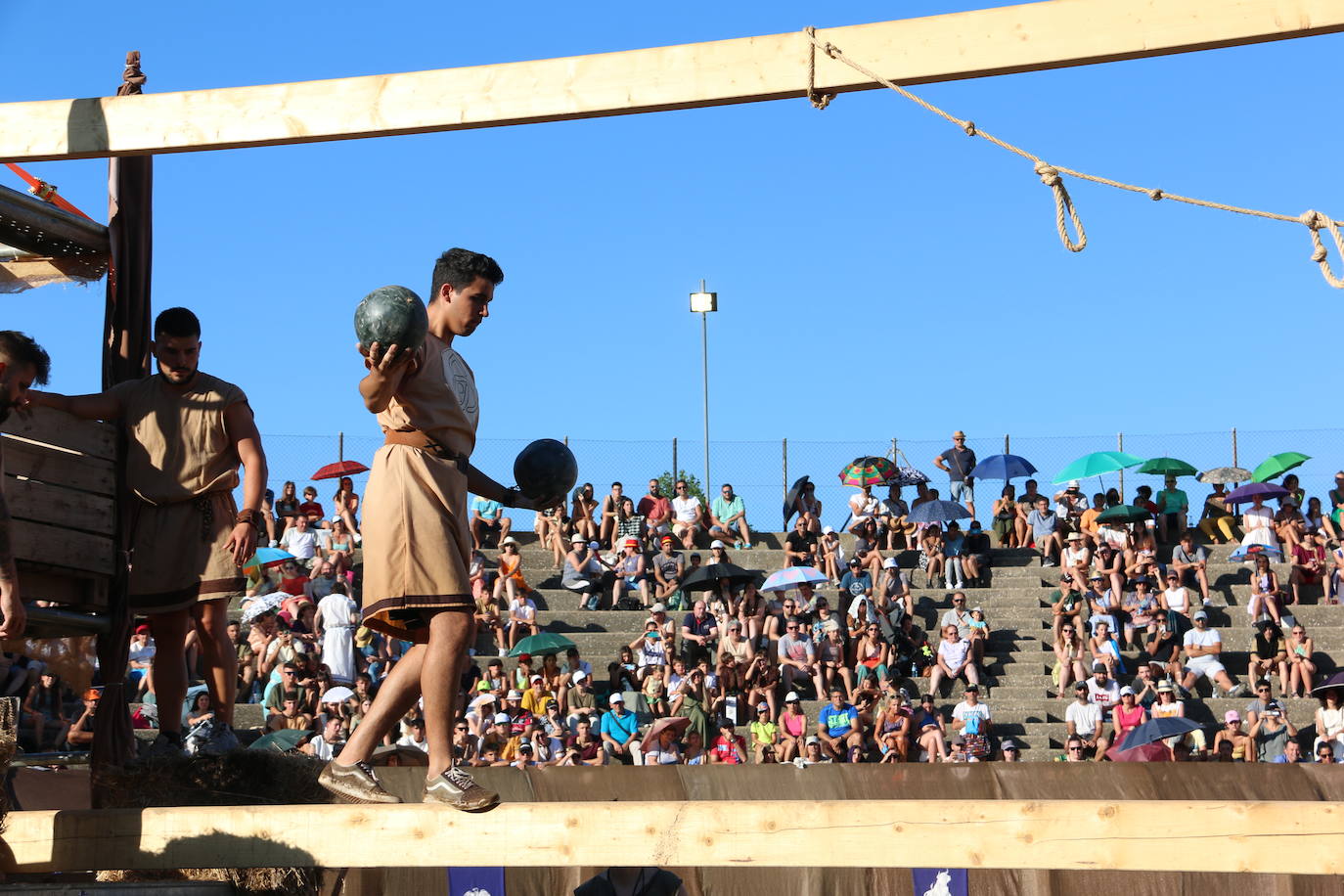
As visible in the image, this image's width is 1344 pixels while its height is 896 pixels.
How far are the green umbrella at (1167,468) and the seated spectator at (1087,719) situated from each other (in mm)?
7185

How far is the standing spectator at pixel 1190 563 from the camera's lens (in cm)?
1875

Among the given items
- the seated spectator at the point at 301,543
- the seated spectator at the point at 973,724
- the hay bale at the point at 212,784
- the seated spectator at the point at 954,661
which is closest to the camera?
the hay bale at the point at 212,784

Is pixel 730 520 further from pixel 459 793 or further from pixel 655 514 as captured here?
pixel 459 793

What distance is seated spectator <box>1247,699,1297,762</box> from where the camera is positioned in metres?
15.0

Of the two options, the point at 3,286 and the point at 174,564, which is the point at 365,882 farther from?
the point at 3,286

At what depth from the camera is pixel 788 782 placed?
26.8 feet

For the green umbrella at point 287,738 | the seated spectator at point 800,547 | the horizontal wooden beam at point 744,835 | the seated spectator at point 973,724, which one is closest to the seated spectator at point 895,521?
the seated spectator at point 800,547

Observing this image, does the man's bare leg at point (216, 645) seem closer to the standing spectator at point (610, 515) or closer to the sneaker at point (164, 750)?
the sneaker at point (164, 750)

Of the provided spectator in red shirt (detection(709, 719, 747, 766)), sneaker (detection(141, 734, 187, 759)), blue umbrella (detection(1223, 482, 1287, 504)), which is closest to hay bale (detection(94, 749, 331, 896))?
sneaker (detection(141, 734, 187, 759))

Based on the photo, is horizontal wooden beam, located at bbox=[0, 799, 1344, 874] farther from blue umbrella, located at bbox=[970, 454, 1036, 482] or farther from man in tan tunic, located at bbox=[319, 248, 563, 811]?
blue umbrella, located at bbox=[970, 454, 1036, 482]

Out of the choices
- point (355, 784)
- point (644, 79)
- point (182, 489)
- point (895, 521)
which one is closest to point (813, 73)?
point (644, 79)

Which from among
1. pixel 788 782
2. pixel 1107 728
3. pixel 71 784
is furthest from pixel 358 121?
pixel 1107 728

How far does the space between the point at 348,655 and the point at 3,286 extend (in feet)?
27.9

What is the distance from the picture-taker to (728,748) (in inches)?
577
